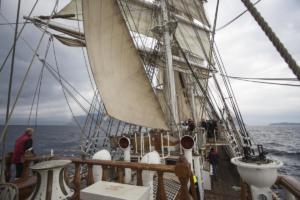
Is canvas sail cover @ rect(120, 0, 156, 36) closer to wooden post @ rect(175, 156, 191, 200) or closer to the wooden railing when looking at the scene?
the wooden railing

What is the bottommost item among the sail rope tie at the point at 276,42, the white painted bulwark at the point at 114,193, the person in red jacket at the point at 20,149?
the white painted bulwark at the point at 114,193

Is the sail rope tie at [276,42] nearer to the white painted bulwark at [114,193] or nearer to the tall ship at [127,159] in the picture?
the tall ship at [127,159]

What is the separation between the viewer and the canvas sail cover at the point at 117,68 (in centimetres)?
389

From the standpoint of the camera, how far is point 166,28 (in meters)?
9.79

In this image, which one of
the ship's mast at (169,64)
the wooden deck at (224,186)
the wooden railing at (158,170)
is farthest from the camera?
the ship's mast at (169,64)

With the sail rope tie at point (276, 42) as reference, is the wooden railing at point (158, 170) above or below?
below

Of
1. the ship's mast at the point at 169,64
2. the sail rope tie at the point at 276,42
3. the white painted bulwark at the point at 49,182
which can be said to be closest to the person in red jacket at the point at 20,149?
the white painted bulwark at the point at 49,182

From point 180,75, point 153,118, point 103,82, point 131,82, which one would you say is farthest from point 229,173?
point 180,75

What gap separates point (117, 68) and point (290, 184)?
142 inches

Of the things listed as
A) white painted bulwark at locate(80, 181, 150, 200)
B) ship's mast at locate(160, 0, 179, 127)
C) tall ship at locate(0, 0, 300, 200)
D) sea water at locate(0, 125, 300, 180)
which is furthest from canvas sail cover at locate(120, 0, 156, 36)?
white painted bulwark at locate(80, 181, 150, 200)

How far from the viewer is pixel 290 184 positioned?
74.2 inches

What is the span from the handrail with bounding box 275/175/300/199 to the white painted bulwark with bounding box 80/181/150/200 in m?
1.43

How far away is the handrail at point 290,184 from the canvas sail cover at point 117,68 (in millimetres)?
2733

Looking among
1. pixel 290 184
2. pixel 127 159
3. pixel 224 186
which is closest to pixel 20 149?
pixel 127 159
